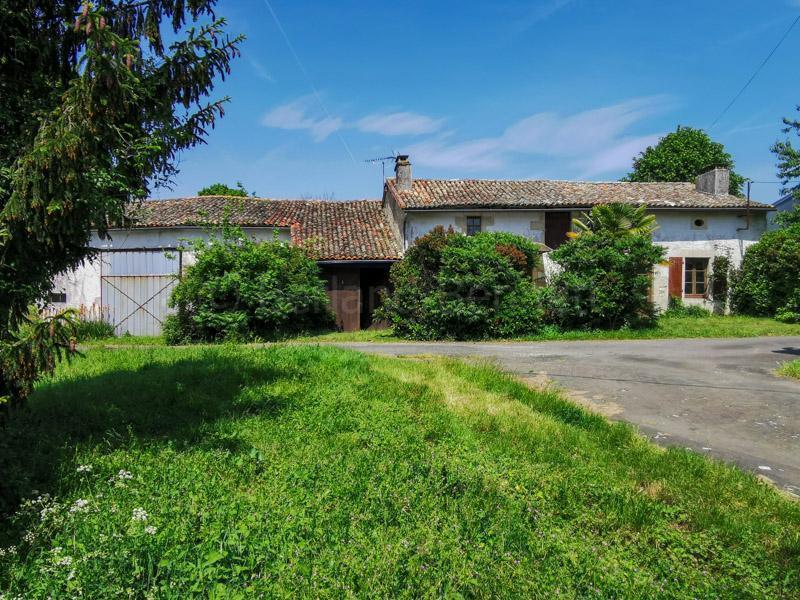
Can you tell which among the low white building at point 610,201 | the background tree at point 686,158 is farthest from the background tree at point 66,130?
the background tree at point 686,158

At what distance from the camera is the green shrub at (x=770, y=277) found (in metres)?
17.8

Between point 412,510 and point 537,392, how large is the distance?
3764mm

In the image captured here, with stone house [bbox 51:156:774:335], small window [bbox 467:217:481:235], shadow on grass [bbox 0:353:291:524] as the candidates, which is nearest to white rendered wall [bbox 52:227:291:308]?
stone house [bbox 51:156:774:335]

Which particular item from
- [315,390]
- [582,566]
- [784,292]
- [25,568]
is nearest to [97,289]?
[315,390]

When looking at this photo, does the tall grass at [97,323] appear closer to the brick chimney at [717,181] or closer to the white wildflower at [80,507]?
the white wildflower at [80,507]

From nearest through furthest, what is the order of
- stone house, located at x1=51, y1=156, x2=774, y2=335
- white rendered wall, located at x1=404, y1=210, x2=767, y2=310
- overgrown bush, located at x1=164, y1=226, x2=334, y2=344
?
overgrown bush, located at x1=164, y1=226, x2=334, y2=344, stone house, located at x1=51, y1=156, x2=774, y2=335, white rendered wall, located at x1=404, y1=210, x2=767, y2=310

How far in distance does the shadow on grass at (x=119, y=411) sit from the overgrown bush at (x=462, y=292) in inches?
302

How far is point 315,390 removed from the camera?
6.40m

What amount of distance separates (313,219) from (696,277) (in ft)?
53.2

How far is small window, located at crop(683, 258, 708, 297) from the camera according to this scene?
20938 mm

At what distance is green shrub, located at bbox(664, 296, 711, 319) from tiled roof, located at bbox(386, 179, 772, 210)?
389 centimetres

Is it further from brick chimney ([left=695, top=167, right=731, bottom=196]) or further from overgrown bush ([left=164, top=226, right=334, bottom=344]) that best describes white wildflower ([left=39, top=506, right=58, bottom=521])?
brick chimney ([left=695, top=167, right=731, bottom=196])

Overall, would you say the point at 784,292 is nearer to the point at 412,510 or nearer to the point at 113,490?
the point at 412,510

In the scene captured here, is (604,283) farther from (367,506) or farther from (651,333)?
(367,506)
